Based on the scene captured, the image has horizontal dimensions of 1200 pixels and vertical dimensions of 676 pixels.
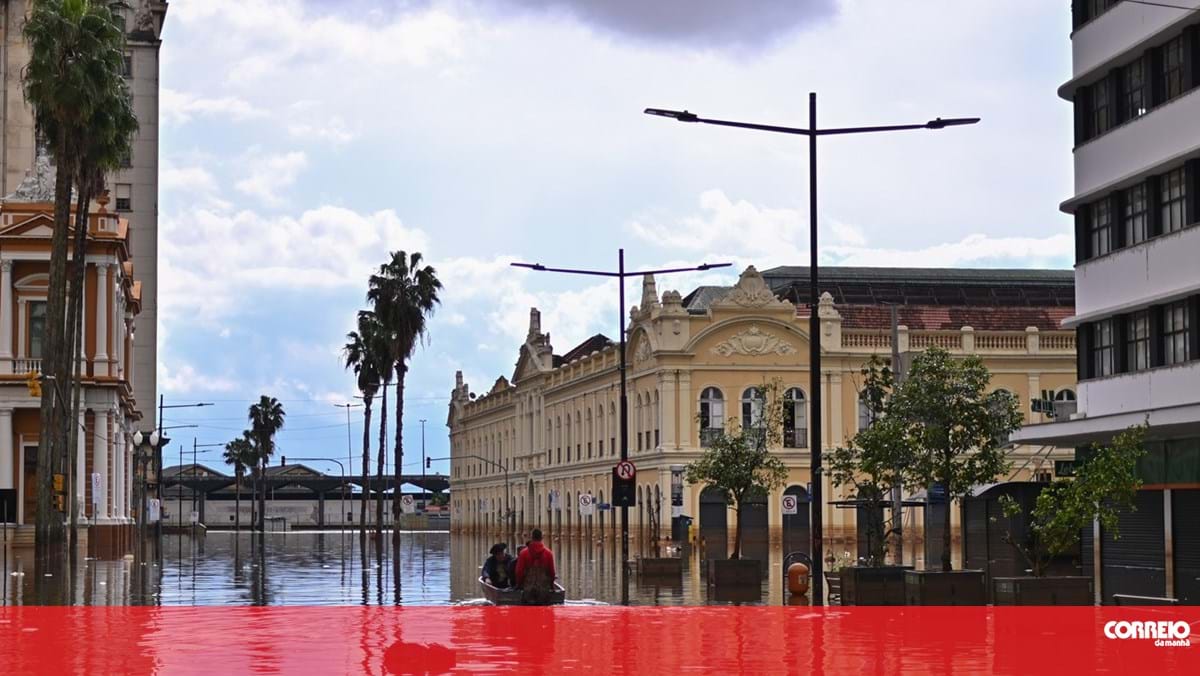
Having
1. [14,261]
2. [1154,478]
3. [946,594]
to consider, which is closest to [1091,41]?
[1154,478]

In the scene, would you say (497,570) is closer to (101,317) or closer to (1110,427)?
(1110,427)

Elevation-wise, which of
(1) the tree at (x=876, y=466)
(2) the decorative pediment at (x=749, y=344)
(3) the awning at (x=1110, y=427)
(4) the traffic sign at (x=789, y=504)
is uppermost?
(2) the decorative pediment at (x=749, y=344)

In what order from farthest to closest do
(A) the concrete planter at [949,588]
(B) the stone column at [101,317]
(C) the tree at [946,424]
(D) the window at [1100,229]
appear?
(B) the stone column at [101,317] < (D) the window at [1100,229] < (C) the tree at [946,424] < (A) the concrete planter at [949,588]

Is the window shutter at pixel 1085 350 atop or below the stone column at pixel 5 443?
atop

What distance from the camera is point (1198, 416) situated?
35562 millimetres

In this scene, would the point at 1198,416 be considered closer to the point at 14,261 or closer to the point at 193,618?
the point at 193,618

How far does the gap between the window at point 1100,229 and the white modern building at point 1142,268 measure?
41mm

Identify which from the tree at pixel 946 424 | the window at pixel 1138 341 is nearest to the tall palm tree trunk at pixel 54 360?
the tree at pixel 946 424

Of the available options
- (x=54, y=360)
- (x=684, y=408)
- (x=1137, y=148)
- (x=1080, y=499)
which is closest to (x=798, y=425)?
(x=684, y=408)

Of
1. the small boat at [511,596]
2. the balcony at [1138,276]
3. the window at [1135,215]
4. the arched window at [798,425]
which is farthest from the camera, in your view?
the arched window at [798,425]

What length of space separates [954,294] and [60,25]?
61632 mm

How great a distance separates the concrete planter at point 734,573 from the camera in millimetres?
43031

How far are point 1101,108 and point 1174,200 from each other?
4.45 m

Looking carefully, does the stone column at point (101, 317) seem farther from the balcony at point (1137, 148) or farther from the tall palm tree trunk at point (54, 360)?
the balcony at point (1137, 148)
